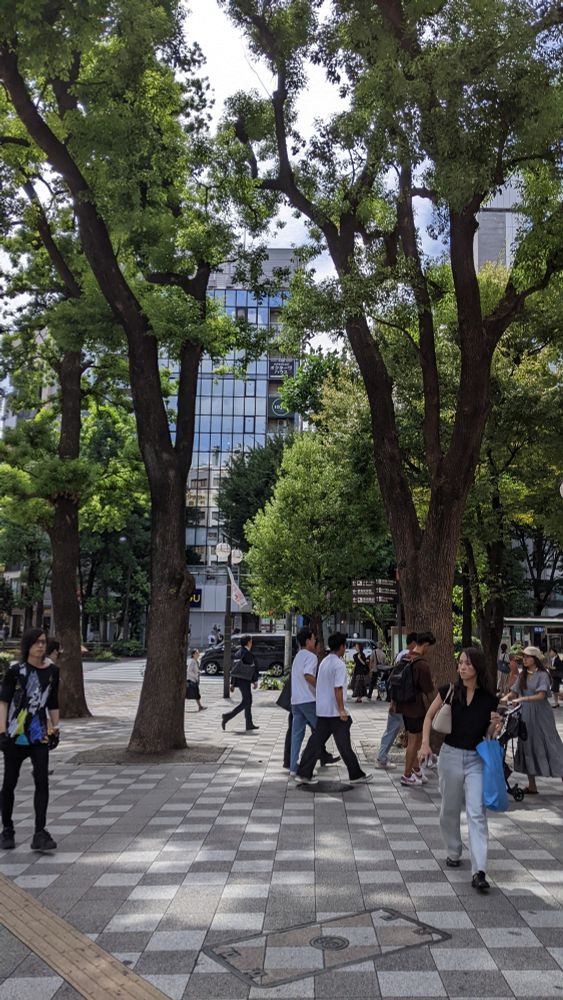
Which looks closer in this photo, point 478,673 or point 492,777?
point 492,777

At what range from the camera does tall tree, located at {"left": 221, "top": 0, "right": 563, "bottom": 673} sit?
9.82 metres

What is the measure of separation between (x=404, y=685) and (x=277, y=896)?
4388 mm

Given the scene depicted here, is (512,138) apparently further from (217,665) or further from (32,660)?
(217,665)

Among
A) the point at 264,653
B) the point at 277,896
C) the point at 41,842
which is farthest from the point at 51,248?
the point at 264,653

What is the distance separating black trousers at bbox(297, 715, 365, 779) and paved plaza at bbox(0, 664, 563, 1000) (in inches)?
11.0

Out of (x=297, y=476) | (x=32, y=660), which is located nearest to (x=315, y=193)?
(x=32, y=660)

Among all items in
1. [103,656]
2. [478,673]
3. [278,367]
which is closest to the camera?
[478,673]

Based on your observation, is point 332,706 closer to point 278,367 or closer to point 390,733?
point 390,733

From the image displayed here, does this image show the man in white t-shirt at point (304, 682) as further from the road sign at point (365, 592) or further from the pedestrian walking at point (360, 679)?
the pedestrian walking at point (360, 679)

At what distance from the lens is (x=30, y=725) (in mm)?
6664

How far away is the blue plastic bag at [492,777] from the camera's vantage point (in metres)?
5.66

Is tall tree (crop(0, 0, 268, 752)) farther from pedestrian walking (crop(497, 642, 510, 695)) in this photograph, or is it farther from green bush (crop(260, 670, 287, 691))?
green bush (crop(260, 670, 287, 691))

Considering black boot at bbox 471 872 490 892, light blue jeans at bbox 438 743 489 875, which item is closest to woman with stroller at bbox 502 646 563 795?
light blue jeans at bbox 438 743 489 875

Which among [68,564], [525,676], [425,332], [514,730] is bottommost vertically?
[514,730]
